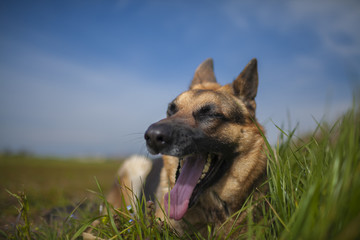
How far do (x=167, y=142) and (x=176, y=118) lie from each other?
51 cm

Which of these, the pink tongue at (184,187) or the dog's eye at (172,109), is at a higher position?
the dog's eye at (172,109)

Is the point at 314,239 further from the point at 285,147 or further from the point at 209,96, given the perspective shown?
the point at 209,96

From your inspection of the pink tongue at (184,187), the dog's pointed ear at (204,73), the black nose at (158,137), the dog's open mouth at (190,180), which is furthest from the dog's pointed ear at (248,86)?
the black nose at (158,137)

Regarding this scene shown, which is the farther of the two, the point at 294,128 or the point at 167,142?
the point at 294,128

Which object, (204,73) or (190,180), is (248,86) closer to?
(204,73)

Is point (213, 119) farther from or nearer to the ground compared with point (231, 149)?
farther from the ground

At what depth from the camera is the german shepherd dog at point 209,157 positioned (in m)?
2.49

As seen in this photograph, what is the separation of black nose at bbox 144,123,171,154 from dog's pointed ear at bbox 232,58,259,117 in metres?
1.49

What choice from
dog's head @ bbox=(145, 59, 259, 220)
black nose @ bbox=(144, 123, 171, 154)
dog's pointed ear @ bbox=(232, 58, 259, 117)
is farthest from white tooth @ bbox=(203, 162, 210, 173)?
dog's pointed ear @ bbox=(232, 58, 259, 117)

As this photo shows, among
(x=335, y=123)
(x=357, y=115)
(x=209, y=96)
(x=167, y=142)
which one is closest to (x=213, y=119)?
(x=209, y=96)

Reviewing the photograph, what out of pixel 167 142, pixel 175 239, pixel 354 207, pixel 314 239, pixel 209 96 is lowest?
pixel 175 239

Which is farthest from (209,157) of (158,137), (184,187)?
(158,137)

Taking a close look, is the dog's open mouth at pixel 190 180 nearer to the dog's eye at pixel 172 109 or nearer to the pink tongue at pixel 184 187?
the pink tongue at pixel 184 187

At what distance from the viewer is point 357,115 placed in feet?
6.01
